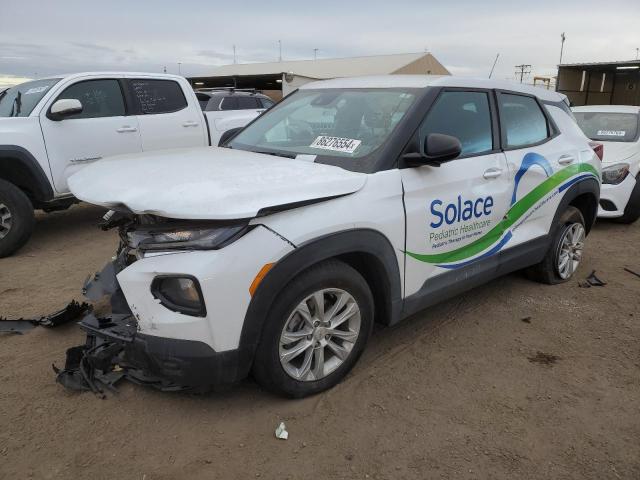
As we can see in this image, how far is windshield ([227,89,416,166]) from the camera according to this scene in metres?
3.10

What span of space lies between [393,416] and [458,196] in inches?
57.4

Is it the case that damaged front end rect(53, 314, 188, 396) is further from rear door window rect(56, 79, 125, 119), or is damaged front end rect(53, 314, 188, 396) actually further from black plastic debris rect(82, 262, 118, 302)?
rear door window rect(56, 79, 125, 119)

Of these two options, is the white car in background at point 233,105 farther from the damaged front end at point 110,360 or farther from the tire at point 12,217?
the damaged front end at point 110,360

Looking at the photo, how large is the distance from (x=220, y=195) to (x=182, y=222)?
253 millimetres

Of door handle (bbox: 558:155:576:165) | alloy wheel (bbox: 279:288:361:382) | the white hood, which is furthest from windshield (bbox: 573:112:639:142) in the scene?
alloy wheel (bbox: 279:288:361:382)

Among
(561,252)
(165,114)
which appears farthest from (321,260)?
(165,114)

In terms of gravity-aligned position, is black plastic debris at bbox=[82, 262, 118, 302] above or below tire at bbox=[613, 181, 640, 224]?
above

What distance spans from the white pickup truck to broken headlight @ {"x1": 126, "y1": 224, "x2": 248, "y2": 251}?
374 cm

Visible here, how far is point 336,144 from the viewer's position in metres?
3.14

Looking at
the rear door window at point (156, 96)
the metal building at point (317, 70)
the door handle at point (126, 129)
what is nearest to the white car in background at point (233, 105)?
the rear door window at point (156, 96)

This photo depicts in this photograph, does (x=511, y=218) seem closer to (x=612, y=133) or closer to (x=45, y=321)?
(x=45, y=321)

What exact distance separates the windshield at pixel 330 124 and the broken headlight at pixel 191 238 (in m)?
0.93

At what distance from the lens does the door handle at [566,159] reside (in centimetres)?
420

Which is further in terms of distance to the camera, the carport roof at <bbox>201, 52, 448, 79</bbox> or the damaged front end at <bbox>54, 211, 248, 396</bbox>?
the carport roof at <bbox>201, 52, 448, 79</bbox>
